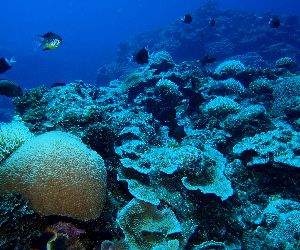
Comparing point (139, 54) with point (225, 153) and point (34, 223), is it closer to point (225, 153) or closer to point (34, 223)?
point (225, 153)

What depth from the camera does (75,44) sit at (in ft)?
224

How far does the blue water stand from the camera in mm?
42688

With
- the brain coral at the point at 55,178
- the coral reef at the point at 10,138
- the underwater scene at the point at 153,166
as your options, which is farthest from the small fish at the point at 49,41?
the brain coral at the point at 55,178

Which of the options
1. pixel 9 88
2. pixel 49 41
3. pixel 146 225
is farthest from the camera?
pixel 9 88

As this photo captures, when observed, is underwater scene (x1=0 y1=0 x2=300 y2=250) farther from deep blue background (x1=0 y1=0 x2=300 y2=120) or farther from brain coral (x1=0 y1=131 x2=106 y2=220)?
deep blue background (x1=0 y1=0 x2=300 y2=120)

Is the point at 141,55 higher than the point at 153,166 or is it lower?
higher

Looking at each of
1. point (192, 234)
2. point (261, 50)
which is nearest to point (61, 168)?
point (192, 234)

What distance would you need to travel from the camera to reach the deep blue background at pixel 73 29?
4209 cm

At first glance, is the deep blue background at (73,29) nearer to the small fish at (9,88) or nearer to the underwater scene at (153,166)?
the small fish at (9,88)

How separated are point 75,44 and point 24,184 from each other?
69983mm

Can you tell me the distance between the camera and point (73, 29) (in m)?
99.5

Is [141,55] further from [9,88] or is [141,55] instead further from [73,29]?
[73,29]

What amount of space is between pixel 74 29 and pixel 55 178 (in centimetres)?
10451

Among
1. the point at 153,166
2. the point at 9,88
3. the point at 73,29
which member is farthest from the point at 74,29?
the point at 153,166
